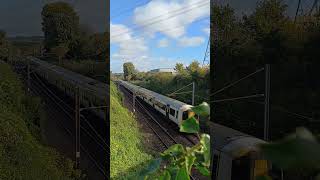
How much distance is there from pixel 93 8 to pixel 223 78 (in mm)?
1471

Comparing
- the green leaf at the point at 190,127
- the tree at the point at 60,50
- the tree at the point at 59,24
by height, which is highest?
the tree at the point at 59,24

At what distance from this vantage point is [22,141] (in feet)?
9.93

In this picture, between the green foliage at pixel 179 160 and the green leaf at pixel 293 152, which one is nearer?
the green leaf at pixel 293 152

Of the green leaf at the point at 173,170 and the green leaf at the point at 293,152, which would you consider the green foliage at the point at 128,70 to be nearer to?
the green leaf at the point at 173,170

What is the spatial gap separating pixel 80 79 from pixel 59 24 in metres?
0.44

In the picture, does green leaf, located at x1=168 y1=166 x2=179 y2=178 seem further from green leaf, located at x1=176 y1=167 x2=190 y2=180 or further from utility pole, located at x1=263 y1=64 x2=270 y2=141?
utility pole, located at x1=263 y1=64 x2=270 y2=141

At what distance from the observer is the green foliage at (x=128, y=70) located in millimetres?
3314

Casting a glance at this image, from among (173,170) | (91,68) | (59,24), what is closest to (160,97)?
(91,68)

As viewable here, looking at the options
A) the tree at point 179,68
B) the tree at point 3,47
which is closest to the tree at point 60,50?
the tree at point 3,47

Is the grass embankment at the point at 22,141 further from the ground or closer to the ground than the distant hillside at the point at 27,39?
closer to the ground

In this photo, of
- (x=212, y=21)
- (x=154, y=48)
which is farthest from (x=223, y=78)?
(x=154, y=48)

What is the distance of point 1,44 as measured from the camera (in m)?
3.16

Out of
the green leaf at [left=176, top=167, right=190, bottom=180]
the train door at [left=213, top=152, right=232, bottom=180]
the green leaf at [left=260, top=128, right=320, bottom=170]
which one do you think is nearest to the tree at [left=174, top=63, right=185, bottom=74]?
the train door at [left=213, top=152, right=232, bottom=180]

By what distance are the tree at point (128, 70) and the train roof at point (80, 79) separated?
0.23 m
